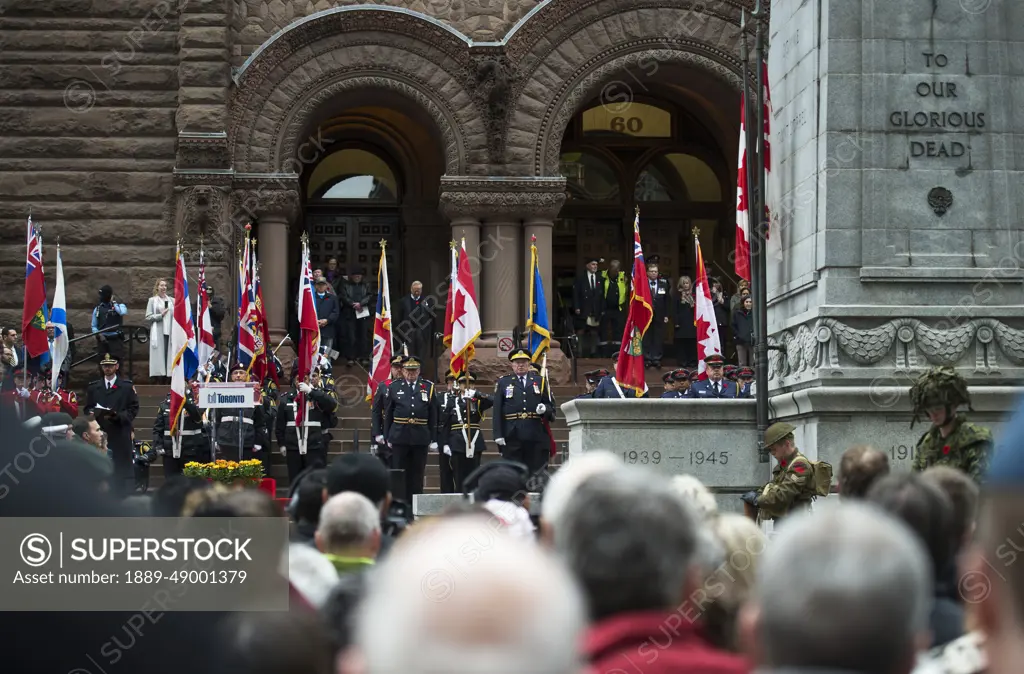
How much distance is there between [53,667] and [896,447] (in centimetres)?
959

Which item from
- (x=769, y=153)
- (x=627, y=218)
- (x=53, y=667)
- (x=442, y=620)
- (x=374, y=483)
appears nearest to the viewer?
(x=442, y=620)

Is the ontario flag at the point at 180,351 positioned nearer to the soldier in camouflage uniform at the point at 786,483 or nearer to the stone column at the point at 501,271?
the stone column at the point at 501,271

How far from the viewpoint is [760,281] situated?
44.5 ft

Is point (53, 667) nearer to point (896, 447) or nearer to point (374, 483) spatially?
point (374, 483)

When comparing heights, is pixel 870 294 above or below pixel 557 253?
below

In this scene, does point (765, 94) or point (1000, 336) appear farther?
point (765, 94)

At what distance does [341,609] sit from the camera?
407cm

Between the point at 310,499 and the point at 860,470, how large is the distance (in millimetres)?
2295

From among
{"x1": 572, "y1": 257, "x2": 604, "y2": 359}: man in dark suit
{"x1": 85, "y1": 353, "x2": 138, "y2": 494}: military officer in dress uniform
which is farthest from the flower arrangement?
{"x1": 572, "y1": 257, "x2": 604, "y2": 359}: man in dark suit

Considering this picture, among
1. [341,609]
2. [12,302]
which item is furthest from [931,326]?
[12,302]

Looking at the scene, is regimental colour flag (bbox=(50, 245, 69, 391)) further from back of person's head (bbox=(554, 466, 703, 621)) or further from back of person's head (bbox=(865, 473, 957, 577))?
back of person's head (bbox=(554, 466, 703, 621))

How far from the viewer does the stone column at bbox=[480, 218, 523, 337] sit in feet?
82.5

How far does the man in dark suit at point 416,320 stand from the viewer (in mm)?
24156

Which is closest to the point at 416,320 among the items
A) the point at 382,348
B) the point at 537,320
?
the point at 382,348
